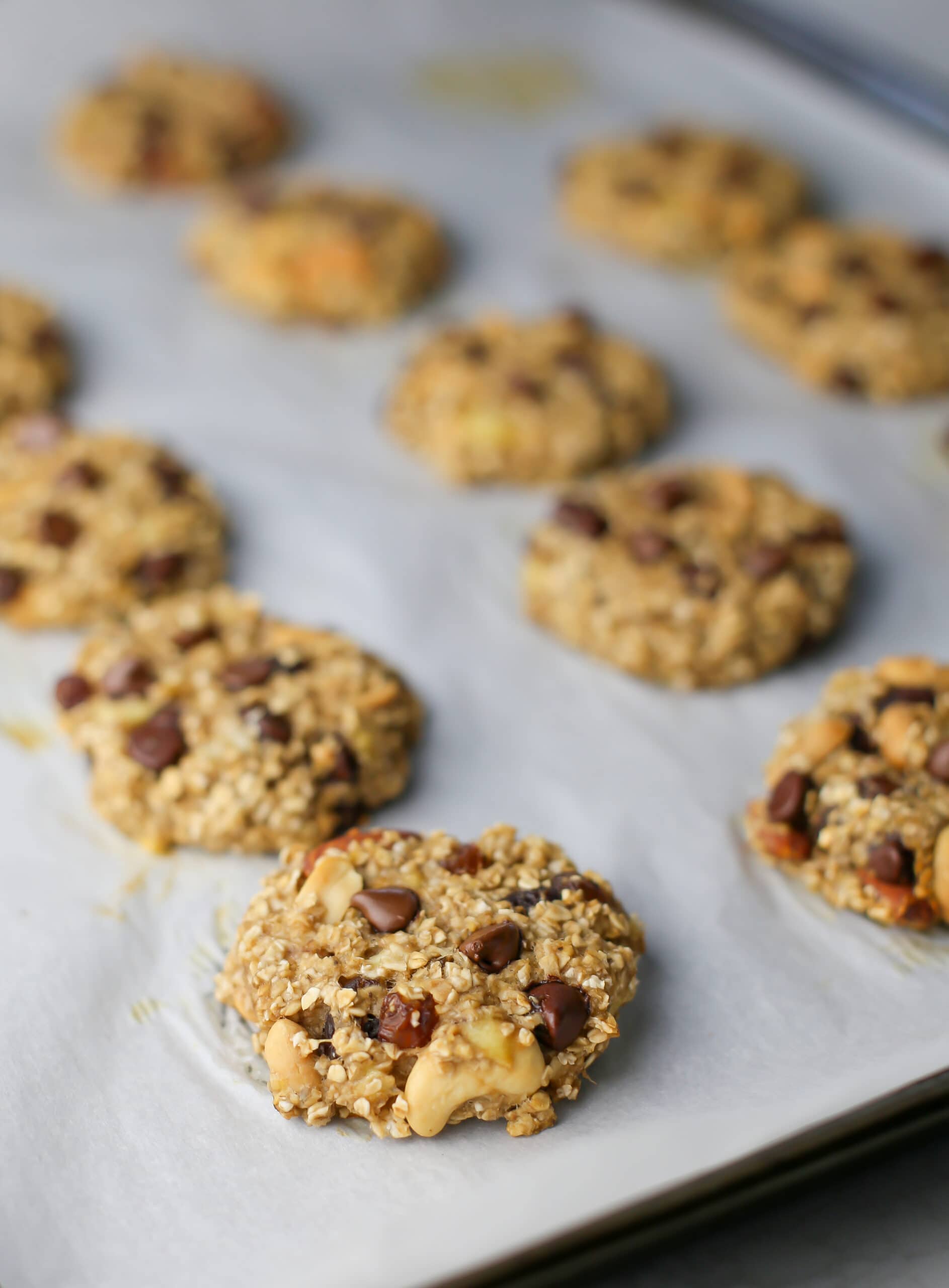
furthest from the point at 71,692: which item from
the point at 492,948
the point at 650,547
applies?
the point at 650,547

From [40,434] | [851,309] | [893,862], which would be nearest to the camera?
[893,862]

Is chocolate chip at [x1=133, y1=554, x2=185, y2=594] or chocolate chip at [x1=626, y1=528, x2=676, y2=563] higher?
chocolate chip at [x1=626, y1=528, x2=676, y2=563]

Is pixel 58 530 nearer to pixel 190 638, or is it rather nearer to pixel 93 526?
pixel 93 526

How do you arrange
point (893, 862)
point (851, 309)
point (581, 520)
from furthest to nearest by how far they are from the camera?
point (851, 309) < point (581, 520) < point (893, 862)

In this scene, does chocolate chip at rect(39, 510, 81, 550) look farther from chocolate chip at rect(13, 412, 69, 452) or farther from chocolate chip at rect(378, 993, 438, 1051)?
chocolate chip at rect(378, 993, 438, 1051)

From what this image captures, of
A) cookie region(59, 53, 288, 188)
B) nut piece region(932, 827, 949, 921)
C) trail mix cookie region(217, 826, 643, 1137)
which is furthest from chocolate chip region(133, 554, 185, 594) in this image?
cookie region(59, 53, 288, 188)

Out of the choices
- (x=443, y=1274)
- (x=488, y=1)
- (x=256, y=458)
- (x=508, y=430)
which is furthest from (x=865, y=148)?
(x=443, y=1274)

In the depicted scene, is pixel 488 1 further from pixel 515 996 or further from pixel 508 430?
pixel 515 996
